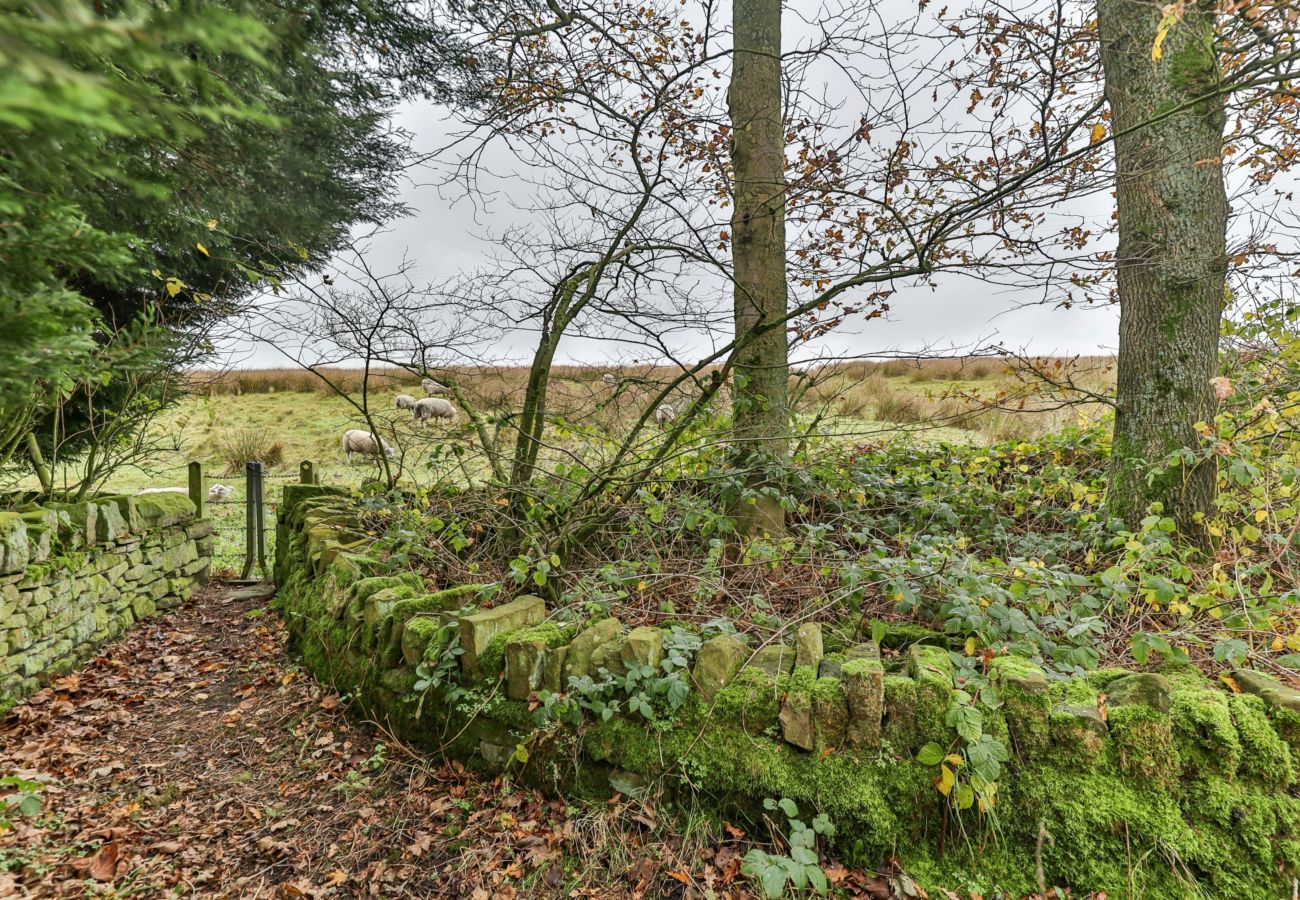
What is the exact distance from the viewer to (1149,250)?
353 centimetres

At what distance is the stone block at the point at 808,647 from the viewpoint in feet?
7.42

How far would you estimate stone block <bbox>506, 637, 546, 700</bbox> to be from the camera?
2477 mm

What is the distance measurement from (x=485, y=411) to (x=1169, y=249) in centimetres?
461

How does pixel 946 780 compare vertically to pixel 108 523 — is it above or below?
below

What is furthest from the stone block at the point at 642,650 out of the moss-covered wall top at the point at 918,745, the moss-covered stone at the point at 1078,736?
the moss-covered stone at the point at 1078,736

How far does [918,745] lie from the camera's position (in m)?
1.99

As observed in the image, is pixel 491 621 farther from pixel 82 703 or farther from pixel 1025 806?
pixel 82 703

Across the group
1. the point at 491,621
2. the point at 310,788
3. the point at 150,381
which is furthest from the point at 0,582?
the point at 491,621

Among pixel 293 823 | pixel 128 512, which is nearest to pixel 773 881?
pixel 293 823

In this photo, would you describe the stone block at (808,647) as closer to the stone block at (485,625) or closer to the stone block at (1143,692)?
the stone block at (1143,692)

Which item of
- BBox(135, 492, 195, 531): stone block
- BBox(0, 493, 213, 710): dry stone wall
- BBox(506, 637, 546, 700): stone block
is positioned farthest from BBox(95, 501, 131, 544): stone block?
BBox(506, 637, 546, 700): stone block

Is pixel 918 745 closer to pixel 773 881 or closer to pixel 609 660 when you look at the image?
pixel 773 881

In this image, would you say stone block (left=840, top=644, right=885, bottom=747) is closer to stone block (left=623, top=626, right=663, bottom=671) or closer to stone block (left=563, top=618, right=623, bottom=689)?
stone block (left=623, top=626, right=663, bottom=671)

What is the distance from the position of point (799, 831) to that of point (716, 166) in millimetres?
4344
